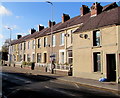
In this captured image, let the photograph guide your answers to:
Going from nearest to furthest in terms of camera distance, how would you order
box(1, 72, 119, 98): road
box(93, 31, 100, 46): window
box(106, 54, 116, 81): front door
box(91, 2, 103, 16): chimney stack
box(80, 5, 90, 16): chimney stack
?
box(1, 72, 119, 98): road < box(106, 54, 116, 81): front door < box(93, 31, 100, 46): window < box(91, 2, 103, 16): chimney stack < box(80, 5, 90, 16): chimney stack

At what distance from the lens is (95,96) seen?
1104 cm

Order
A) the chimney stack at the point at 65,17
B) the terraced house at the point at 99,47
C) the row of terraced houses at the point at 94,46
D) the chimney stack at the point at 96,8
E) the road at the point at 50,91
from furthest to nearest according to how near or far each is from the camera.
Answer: the chimney stack at the point at 65,17 < the chimney stack at the point at 96,8 < the row of terraced houses at the point at 94,46 < the terraced house at the point at 99,47 < the road at the point at 50,91

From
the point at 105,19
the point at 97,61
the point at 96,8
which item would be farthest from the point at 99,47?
the point at 96,8

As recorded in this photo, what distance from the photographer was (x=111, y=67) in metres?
18.5

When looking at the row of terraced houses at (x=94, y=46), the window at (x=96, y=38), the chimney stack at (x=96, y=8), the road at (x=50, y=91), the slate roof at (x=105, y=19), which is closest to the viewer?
the road at (x=50, y=91)

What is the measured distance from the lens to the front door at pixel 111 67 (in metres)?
18.2

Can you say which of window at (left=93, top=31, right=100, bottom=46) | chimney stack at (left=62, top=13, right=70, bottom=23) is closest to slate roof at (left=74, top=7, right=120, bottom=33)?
window at (left=93, top=31, right=100, bottom=46)

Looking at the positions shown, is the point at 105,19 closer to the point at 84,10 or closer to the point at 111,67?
the point at 111,67

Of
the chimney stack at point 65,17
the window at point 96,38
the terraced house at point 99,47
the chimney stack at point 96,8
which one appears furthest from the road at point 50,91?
the chimney stack at point 65,17

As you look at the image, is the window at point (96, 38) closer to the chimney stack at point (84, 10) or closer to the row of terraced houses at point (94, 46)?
the row of terraced houses at point (94, 46)

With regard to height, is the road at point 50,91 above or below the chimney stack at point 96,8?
below

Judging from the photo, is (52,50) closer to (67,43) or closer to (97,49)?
(67,43)

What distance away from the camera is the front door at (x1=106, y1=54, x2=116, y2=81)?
1822cm

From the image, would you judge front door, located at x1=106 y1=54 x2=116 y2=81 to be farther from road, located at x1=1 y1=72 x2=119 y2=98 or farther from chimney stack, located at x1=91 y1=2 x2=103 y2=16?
chimney stack, located at x1=91 y1=2 x2=103 y2=16
